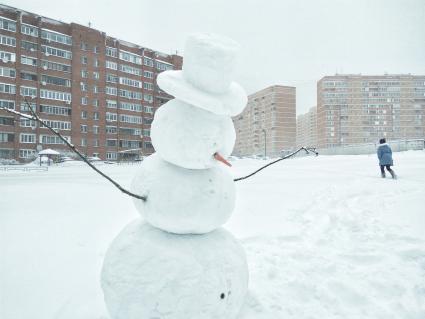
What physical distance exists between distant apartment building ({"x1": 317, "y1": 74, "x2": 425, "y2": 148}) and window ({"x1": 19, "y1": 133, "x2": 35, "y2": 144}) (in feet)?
224

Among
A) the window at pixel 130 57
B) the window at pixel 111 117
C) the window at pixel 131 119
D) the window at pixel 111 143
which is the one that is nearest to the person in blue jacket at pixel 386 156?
the window at pixel 111 143

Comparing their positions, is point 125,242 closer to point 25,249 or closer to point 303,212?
point 25,249

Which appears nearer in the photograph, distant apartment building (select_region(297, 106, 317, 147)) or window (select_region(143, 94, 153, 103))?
window (select_region(143, 94, 153, 103))

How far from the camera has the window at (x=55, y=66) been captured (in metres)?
38.1

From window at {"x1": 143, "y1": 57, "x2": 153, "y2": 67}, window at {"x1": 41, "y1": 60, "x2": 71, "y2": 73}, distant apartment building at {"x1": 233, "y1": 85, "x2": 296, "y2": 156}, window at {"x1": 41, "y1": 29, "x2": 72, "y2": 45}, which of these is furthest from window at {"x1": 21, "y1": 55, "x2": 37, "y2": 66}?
distant apartment building at {"x1": 233, "y1": 85, "x2": 296, "y2": 156}

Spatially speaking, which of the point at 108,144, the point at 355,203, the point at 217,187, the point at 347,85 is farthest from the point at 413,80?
the point at 217,187

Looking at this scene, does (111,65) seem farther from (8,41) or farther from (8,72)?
(8,72)

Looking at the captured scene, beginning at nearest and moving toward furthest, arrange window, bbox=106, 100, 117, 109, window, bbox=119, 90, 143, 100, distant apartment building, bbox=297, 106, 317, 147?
window, bbox=106, 100, 117, 109
window, bbox=119, 90, 143, 100
distant apartment building, bbox=297, 106, 317, 147

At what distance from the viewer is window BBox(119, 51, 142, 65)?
46019 mm

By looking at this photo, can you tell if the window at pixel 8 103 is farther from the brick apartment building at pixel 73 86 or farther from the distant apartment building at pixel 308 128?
the distant apartment building at pixel 308 128

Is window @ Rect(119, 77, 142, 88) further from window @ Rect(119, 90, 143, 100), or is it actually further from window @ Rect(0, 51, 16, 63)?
window @ Rect(0, 51, 16, 63)

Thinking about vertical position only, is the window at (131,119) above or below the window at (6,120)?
above

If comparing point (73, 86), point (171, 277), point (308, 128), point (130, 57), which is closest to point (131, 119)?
point (73, 86)

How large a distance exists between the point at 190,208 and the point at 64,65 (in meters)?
45.4
